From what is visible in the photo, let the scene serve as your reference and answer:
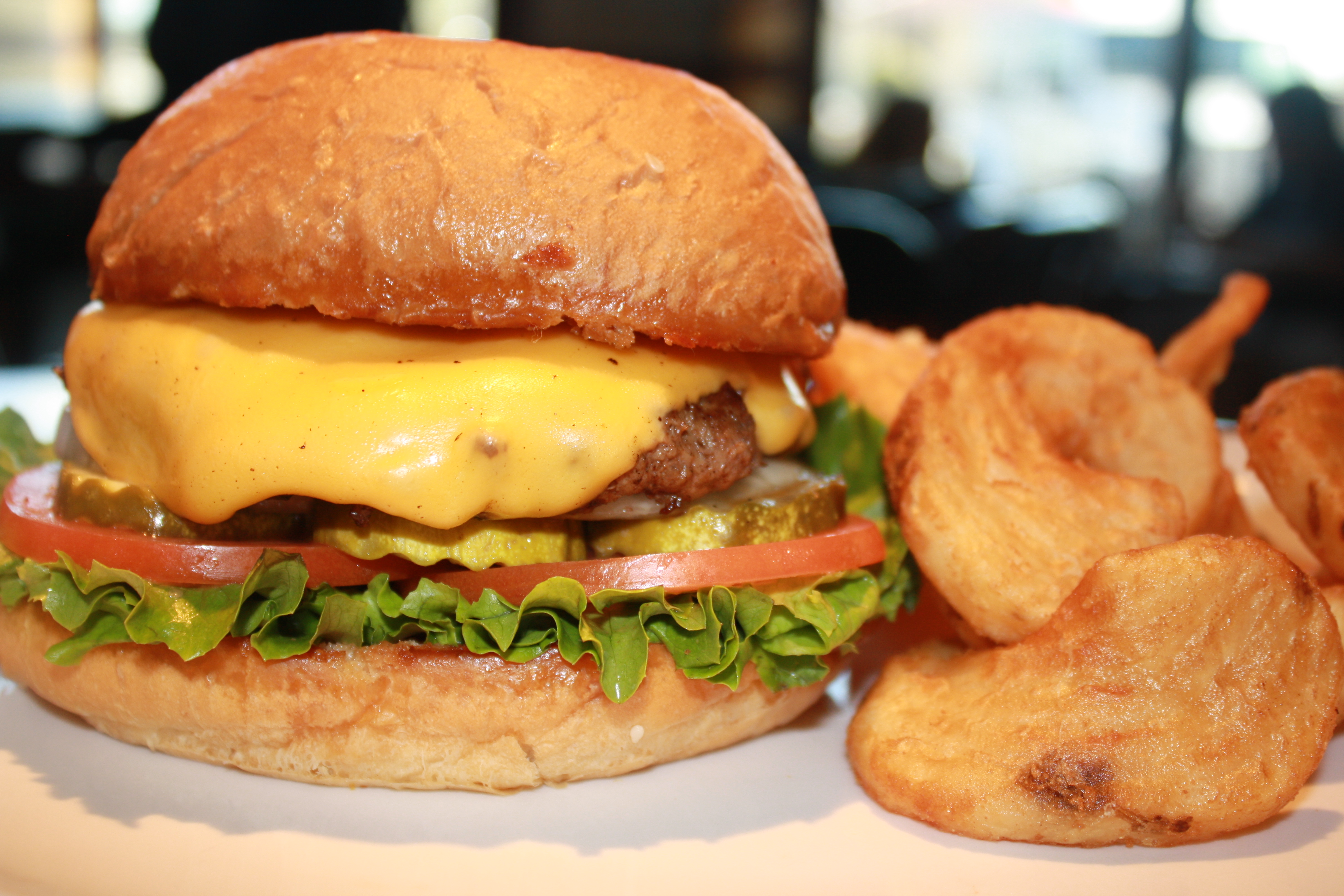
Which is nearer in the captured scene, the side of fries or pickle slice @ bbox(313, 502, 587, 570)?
the side of fries

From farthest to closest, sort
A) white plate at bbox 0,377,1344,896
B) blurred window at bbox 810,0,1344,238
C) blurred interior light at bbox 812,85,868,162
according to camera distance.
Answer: blurred interior light at bbox 812,85,868,162
blurred window at bbox 810,0,1344,238
white plate at bbox 0,377,1344,896

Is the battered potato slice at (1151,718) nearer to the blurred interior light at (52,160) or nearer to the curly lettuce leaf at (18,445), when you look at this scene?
the curly lettuce leaf at (18,445)

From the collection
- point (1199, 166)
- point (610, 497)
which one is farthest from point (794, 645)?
point (1199, 166)

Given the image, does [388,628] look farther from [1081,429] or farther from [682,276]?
[1081,429]

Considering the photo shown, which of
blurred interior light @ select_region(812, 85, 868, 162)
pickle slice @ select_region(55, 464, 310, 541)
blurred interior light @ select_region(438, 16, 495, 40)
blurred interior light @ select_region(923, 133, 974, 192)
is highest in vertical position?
pickle slice @ select_region(55, 464, 310, 541)

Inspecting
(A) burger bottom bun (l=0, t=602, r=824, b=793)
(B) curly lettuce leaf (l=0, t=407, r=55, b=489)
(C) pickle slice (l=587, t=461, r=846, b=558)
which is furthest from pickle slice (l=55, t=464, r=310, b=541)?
(B) curly lettuce leaf (l=0, t=407, r=55, b=489)

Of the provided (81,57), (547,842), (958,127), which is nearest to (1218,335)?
(547,842)

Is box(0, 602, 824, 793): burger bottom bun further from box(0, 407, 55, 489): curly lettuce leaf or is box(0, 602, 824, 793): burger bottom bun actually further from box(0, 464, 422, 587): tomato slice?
box(0, 407, 55, 489): curly lettuce leaf

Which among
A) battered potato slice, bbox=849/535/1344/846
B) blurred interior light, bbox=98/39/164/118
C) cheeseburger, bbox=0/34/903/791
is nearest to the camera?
battered potato slice, bbox=849/535/1344/846
